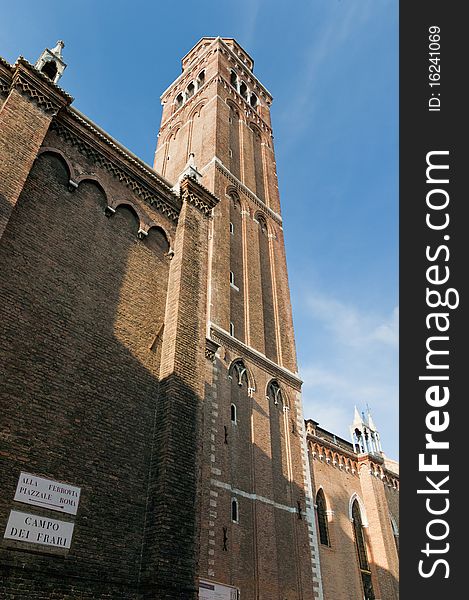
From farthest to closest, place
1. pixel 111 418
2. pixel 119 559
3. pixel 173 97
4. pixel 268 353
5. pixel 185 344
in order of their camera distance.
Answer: pixel 173 97
pixel 268 353
pixel 185 344
pixel 111 418
pixel 119 559

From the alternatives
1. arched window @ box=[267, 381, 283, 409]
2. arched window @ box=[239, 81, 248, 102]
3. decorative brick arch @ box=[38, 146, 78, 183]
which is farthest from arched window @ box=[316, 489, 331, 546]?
arched window @ box=[239, 81, 248, 102]

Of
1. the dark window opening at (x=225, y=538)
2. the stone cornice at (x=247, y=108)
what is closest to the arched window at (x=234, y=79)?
the stone cornice at (x=247, y=108)

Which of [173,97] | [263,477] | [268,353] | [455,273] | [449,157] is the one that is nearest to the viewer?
[455,273]

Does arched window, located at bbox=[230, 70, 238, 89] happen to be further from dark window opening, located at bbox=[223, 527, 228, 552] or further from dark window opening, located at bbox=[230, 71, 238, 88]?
dark window opening, located at bbox=[223, 527, 228, 552]

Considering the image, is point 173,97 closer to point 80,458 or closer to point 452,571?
point 80,458

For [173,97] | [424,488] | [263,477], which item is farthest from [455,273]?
[173,97]

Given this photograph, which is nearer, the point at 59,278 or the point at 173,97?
the point at 59,278

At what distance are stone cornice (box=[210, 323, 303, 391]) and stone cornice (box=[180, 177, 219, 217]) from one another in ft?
29.0

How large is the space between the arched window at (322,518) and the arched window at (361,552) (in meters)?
2.70

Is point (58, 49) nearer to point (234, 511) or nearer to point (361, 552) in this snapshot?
point (234, 511)

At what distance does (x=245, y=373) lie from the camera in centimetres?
2277

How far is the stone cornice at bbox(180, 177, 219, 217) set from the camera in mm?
13648

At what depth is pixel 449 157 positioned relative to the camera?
25.7 ft

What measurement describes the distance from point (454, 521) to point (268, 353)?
1933 cm
